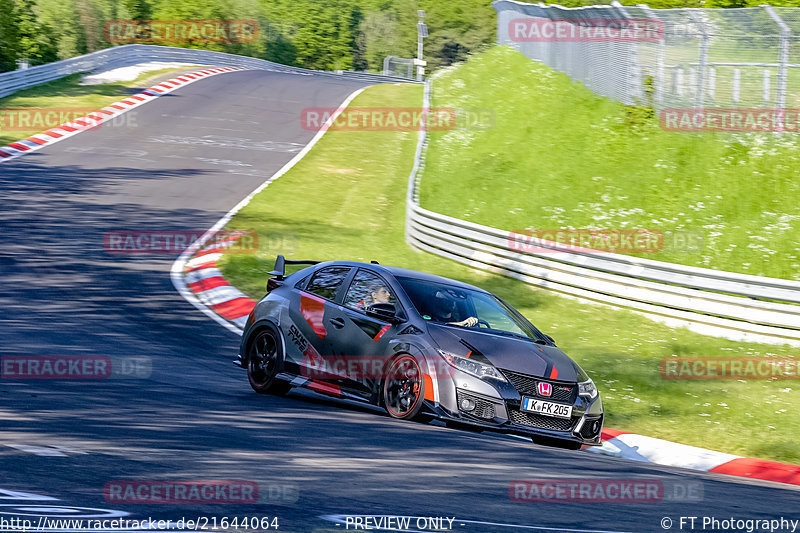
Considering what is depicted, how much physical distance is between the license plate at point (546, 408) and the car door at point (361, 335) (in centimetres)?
137

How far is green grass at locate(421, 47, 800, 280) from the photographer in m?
18.0

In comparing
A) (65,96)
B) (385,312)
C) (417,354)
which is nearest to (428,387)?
(417,354)

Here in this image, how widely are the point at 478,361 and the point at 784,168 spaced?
13.7m

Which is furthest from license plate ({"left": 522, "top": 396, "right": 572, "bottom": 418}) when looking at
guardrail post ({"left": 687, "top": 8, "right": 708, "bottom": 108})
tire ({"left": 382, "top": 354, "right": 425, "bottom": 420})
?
guardrail post ({"left": 687, "top": 8, "right": 708, "bottom": 108})

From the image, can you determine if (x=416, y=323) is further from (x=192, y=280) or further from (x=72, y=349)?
(x=192, y=280)

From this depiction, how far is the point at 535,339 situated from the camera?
32.0 feet

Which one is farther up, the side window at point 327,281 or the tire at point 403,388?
the side window at point 327,281

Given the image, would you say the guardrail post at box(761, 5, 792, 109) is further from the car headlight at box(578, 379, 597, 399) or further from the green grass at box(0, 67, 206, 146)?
the green grass at box(0, 67, 206, 146)

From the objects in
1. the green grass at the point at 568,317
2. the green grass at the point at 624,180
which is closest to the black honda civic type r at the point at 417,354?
the green grass at the point at 568,317

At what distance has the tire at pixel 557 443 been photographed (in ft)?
29.2

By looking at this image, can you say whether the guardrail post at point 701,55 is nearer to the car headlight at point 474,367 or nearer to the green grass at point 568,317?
the green grass at point 568,317

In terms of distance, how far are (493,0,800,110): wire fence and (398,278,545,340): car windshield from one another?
40.5 feet

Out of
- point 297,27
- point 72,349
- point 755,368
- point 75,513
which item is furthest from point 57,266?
point 297,27

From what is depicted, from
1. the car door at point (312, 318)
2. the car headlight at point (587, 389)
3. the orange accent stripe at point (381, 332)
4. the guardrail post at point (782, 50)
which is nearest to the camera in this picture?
the car headlight at point (587, 389)
